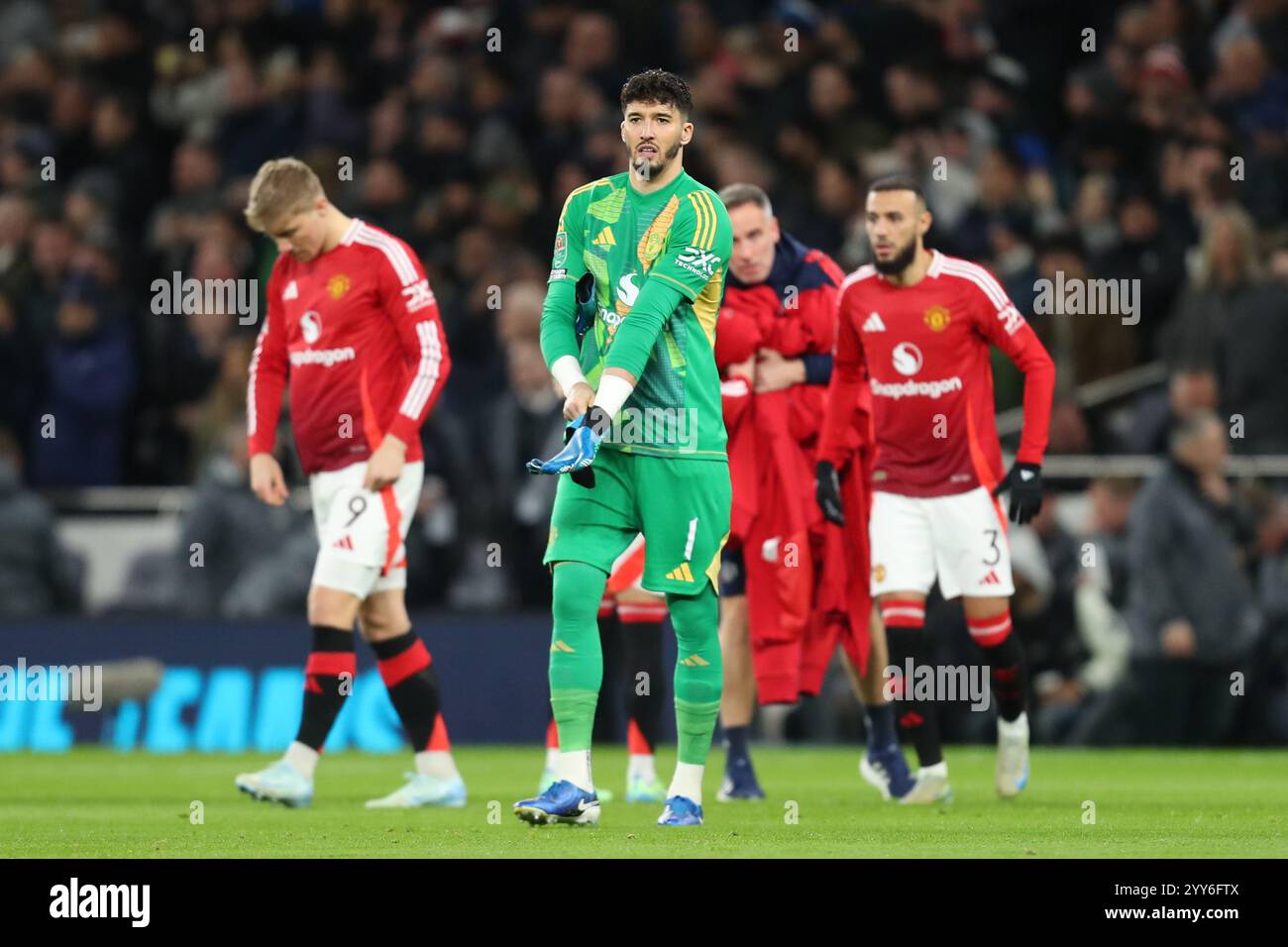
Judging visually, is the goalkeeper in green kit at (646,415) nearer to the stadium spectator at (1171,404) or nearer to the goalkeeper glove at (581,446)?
the goalkeeper glove at (581,446)

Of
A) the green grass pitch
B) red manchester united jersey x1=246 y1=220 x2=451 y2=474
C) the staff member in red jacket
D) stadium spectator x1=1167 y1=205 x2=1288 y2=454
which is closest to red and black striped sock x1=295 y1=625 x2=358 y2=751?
the green grass pitch

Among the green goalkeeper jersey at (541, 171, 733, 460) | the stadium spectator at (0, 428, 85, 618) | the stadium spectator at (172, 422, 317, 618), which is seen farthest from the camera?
the stadium spectator at (0, 428, 85, 618)

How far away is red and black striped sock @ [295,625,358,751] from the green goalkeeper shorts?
1860mm

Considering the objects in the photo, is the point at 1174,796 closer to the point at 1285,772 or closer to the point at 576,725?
the point at 1285,772

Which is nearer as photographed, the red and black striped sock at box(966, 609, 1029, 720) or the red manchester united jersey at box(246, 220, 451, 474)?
the red manchester united jersey at box(246, 220, 451, 474)

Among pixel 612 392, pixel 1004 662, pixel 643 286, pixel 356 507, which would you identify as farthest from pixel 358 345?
pixel 1004 662

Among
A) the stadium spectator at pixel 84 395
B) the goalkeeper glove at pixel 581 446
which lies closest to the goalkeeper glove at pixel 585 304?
the goalkeeper glove at pixel 581 446

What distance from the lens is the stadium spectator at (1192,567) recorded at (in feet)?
45.6

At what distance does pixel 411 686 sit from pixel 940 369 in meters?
2.67

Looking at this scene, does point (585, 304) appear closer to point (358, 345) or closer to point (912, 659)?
point (358, 345)

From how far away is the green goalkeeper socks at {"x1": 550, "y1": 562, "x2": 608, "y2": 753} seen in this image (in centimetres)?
789

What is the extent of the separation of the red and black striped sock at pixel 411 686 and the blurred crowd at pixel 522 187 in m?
5.32

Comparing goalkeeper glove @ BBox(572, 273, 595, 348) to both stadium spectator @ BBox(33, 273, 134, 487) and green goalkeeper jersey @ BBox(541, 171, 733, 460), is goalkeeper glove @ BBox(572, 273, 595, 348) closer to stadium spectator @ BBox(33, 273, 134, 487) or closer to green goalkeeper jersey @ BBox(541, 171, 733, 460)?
green goalkeeper jersey @ BBox(541, 171, 733, 460)

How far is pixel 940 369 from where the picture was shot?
1005cm
